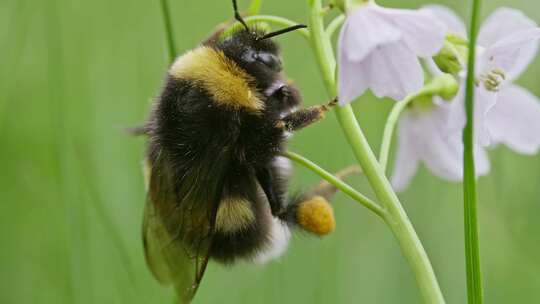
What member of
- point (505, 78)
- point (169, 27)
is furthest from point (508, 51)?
point (169, 27)

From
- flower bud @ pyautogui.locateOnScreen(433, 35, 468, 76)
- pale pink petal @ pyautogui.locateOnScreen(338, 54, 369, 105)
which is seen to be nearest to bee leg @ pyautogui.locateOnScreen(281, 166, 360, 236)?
flower bud @ pyautogui.locateOnScreen(433, 35, 468, 76)

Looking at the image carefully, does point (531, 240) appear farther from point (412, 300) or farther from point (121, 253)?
point (121, 253)

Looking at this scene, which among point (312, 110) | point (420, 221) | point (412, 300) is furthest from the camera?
point (420, 221)

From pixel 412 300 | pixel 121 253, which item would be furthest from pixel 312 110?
pixel 412 300

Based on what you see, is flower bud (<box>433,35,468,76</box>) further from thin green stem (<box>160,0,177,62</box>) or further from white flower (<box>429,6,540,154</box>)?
thin green stem (<box>160,0,177,62</box>)

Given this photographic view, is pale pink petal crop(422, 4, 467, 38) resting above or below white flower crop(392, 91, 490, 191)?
above

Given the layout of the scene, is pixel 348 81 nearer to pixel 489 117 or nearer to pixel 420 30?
pixel 420 30
